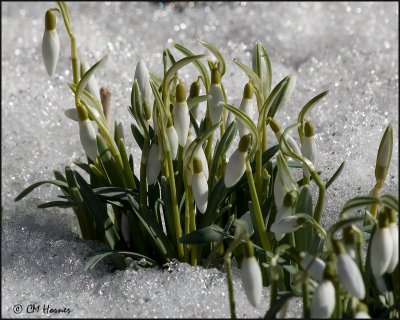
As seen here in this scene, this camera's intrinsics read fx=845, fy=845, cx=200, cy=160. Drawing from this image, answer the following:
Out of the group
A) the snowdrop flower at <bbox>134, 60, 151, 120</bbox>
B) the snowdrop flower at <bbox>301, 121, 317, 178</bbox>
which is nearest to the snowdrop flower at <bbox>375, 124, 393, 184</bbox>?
the snowdrop flower at <bbox>301, 121, 317, 178</bbox>

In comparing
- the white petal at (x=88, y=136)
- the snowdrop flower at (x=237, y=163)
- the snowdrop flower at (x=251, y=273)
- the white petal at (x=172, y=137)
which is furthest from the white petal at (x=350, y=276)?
the white petal at (x=88, y=136)

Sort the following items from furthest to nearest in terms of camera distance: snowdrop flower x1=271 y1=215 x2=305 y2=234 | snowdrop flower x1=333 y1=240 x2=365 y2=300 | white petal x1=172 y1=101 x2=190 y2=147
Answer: white petal x1=172 y1=101 x2=190 y2=147 → snowdrop flower x1=271 y1=215 x2=305 y2=234 → snowdrop flower x1=333 y1=240 x2=365 y2=300

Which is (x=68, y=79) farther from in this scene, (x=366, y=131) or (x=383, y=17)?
(x=383, y=17)

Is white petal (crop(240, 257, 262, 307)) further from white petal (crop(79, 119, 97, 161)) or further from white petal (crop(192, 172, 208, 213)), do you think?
white petal (crop(79, 119, 97, 161))

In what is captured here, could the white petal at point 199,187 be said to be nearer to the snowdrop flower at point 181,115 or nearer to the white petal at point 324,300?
the snowdrop flower at point 181,115

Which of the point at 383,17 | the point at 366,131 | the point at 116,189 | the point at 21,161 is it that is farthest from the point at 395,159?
the point at 383,17

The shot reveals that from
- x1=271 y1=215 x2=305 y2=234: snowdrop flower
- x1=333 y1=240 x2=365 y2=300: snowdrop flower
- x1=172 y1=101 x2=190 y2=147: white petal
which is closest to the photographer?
x1=333 y1=240 x2=365 y2=300: snowdrop flower

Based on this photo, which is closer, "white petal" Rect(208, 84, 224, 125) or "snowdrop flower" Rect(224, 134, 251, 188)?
"snowdrop flower" Rect(224, 134, 251, 188)
